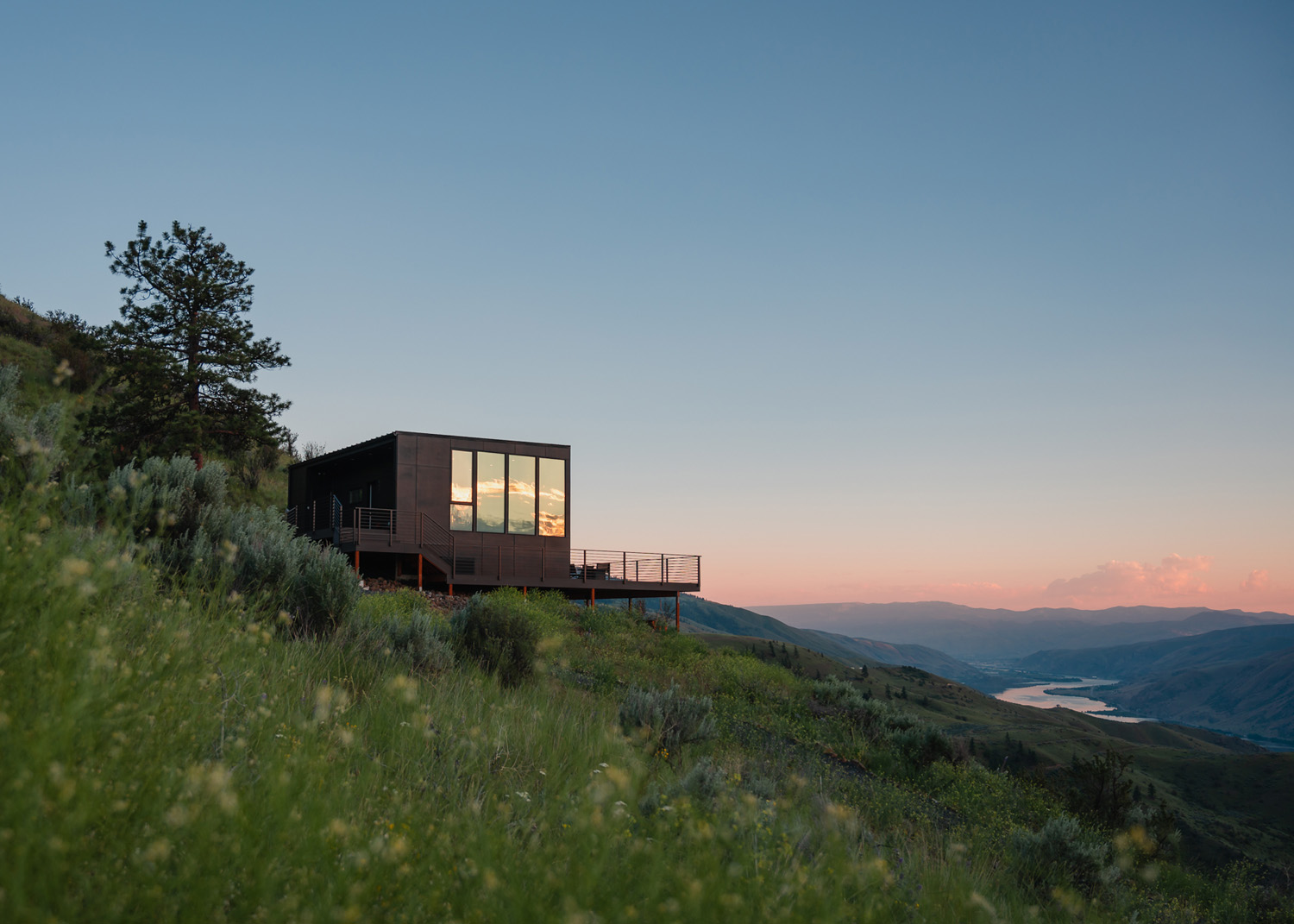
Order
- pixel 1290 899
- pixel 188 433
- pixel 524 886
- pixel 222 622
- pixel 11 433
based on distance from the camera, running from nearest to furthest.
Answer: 1. pixel 524 886
2. pixel 222 622
3. pixel 11 433
4. pixel 1290 899
5. pixel 188 433

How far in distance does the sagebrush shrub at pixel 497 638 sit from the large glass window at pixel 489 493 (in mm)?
13798

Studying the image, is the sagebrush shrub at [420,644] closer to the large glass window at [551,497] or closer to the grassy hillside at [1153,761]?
the large glass window at [551,497]

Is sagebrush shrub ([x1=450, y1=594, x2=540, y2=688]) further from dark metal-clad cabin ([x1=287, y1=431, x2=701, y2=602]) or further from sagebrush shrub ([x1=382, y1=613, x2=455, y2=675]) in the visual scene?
dark metal-clad cabin ([x1=287, y1=431, x2=701, y2=602])

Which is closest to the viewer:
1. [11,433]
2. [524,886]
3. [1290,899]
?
[524,886]

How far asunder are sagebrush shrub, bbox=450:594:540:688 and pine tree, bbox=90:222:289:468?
16.2 meters

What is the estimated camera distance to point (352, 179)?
2023 centimetres

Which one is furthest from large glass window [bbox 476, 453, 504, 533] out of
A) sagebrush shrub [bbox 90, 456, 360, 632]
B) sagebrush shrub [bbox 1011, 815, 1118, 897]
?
sagebrush shrub [bbox 1011, 815, 1118, 897]

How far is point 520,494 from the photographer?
24672mm

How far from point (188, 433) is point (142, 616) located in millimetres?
20951

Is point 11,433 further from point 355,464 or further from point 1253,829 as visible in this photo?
point 1253,829

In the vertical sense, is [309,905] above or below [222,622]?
below

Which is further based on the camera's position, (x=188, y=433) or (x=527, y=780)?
(x=188, y=433)

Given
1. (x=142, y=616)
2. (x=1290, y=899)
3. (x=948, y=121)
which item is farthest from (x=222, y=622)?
(x=948, y=121)

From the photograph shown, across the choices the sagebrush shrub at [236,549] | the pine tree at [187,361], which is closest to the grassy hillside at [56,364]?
the pine tree at [187,361]
